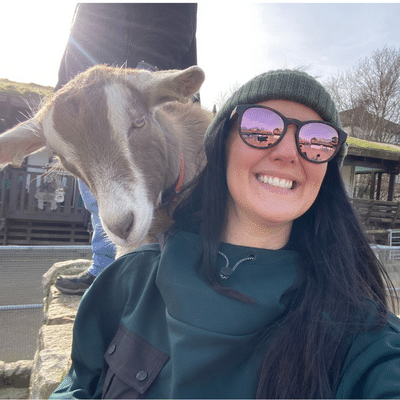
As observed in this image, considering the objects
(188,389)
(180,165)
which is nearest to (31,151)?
(180,165)

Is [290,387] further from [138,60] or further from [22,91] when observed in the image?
[22,91]

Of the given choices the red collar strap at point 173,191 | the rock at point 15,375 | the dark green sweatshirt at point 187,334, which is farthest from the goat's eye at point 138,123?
the rock at point 15,375

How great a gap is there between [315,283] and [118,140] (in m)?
1.32

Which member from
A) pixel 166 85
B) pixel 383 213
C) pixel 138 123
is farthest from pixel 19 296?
pixel 383 213

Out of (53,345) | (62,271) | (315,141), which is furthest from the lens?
(62,271)

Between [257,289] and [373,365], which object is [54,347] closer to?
[257,289]

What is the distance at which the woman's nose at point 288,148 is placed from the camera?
1.35 meters

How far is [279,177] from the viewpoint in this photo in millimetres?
1386

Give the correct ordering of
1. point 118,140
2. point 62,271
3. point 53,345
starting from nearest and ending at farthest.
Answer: point 118,140 → point 53,345 → point 62,271

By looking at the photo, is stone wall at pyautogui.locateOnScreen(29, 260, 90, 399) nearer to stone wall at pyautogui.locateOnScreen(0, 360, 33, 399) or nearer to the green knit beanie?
stone wall at pyautogui.locateOnScreen(0, 360, 33, 399)

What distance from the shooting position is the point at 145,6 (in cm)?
279

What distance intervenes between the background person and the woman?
150 cm

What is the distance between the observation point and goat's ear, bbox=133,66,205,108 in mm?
2190

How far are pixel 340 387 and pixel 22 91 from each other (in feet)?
34.7
